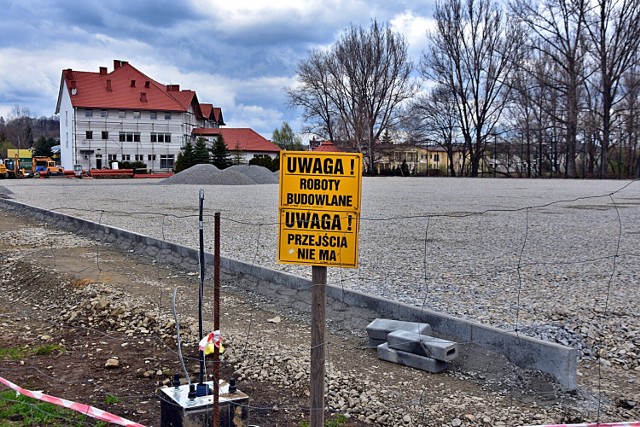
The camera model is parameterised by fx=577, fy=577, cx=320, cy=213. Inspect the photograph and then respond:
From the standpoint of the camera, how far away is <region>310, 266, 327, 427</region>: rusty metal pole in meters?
3.19

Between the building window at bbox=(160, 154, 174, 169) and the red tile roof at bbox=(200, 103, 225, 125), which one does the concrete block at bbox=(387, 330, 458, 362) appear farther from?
the red tile roof at bbox=(200, 103, 225, 125)

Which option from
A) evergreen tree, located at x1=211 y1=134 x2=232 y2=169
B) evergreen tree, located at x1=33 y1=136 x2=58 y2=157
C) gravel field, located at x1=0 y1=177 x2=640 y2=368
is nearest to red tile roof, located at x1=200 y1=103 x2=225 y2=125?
evergreen tree, located at x1=33 y1=136 x2=58 y2=157

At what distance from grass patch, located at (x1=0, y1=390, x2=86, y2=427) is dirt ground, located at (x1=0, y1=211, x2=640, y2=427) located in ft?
0.17

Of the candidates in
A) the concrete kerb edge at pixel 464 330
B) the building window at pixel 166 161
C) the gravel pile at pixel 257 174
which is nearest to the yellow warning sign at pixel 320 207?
the concrete kerb edge at pixel 464 330

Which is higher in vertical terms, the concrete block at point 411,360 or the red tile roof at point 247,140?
the red tile roof at point 247,140

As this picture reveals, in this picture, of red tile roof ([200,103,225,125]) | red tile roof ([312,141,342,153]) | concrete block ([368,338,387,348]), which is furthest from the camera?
red tile roof ([200,103,225,125])

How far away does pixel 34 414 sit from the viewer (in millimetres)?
3787

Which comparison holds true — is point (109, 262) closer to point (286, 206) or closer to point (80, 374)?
point (80, 374)

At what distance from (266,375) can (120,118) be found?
2848 inches

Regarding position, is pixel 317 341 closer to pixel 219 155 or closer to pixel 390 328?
pixel 390 328

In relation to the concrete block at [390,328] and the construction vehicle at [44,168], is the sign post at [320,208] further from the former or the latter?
the construction vehicle at [44,168]

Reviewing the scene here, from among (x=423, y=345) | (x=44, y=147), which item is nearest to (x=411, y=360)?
(x=423, y=345)

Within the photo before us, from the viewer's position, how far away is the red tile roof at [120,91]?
69.7 m

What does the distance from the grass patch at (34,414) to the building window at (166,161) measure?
73.2 m
